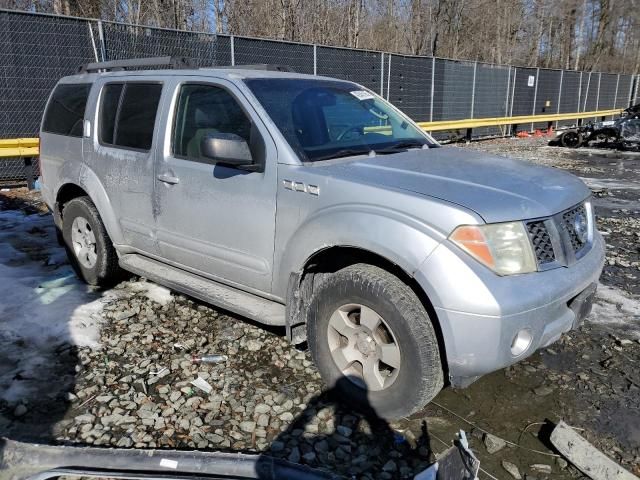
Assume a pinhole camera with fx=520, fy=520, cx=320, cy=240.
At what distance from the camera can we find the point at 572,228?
9.52 feet

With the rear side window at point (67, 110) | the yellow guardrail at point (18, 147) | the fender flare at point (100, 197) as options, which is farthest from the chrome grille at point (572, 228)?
the yellow guardrail at point (18, 147)

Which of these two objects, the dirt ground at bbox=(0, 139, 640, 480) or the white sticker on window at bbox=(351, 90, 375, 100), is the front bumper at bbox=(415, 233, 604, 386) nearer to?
the dirt ground at bbox=(0, 139, 640, 480)

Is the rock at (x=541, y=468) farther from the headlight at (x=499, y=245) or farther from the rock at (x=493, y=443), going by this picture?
the headlight at (x=499, y=245)

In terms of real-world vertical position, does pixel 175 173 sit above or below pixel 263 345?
above

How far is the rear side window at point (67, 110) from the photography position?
4734 millimetres

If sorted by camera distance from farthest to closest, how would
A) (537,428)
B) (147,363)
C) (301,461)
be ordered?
1. (147,363)
2. (537,428)
3. (301,461)

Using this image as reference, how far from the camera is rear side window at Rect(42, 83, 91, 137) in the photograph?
15.5ft

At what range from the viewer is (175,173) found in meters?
3.75

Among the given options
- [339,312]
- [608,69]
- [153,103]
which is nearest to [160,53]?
[153,103]

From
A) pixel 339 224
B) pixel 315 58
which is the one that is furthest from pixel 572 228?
pixel 315 58

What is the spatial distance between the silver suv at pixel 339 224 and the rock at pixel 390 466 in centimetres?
28

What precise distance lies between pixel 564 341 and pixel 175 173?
3.11 metres

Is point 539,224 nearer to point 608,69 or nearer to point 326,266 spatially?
point 326,266

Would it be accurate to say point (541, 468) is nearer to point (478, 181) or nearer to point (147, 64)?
point (478, 181)
